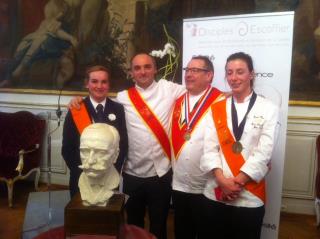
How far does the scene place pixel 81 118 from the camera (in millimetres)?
2227

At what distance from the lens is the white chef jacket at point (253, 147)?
1.94 meters

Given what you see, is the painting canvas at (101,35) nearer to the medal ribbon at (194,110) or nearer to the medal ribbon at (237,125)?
the medal ribbon at (194,110)

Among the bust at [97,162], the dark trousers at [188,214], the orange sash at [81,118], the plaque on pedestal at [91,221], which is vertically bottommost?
the dark trousers at [188,214]

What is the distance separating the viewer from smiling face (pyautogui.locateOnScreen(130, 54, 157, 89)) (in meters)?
2.33

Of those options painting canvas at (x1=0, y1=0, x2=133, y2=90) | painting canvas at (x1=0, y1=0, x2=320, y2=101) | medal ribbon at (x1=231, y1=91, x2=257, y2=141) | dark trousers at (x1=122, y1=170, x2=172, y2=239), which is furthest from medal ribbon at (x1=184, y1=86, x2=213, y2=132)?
painting canvas at (x1=0, y1=0, x2=133, y2=90)

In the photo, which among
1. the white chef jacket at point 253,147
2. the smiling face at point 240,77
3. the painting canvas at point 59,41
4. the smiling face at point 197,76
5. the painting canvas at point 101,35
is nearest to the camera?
the white chef jacket at point 253,147

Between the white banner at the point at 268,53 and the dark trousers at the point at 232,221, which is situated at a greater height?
the white banner at the point at 268,53

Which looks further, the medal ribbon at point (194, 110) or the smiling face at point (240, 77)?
the medal ribbon at point (194, 110)

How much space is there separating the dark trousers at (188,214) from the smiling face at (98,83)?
84 cm

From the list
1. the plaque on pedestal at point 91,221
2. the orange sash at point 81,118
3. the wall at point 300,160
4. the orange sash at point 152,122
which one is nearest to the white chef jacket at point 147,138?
the orange sash at point 152,122

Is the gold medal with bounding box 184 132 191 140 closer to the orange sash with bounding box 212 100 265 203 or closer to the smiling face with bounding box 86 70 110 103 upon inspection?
the orange sash with bounding box 212 100 265 203

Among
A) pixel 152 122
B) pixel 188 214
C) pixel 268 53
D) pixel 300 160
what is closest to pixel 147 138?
pixel 152 122

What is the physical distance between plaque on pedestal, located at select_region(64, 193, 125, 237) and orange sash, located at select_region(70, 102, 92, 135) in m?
0.69

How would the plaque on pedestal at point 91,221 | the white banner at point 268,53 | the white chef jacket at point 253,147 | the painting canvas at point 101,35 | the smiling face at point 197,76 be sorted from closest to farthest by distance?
1. the plaque on pedestal at point 91,221
2. the white chef jacket at point 253,147
3. the smiling face at point 197,76
4. the white banner at point 268,53
5. the painting canvas at point 101,35
